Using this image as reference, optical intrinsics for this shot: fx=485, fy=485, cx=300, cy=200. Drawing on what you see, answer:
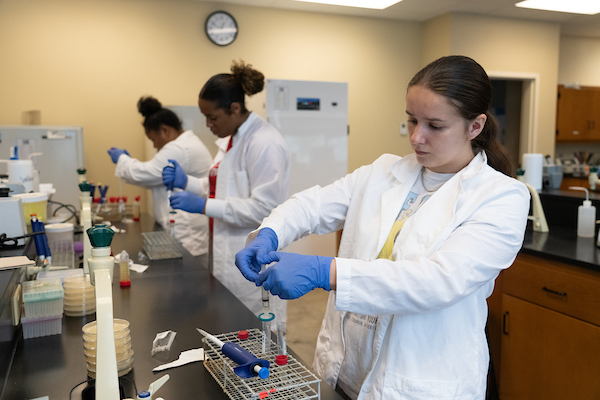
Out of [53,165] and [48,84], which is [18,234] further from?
[48,84]

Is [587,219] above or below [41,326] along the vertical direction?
above

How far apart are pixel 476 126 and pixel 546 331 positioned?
140cm

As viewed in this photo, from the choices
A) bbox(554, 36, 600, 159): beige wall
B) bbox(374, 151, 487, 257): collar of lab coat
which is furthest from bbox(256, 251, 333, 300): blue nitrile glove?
bbox(554, 36, 600, 159): beige wall

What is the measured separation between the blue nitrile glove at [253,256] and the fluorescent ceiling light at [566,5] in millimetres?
4630

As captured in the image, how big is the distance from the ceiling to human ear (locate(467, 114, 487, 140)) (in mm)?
3949

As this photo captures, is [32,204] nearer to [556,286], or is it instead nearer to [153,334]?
[153,334]

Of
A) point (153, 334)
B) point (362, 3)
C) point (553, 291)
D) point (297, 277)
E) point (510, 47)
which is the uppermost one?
point (362, 3)

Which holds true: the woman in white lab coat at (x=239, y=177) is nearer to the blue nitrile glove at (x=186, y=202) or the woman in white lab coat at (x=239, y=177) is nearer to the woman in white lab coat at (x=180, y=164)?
the blue nitrile glove at (x=186, y=202)

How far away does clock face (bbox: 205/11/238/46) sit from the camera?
4.70 metres

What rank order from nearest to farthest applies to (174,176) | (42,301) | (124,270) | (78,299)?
(42,301) → (78,299) → (124,270) → (174,176)

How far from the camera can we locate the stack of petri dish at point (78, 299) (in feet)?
4.76

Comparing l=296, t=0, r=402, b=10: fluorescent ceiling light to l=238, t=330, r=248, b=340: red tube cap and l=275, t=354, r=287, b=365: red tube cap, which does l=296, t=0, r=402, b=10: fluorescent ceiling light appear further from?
l=275, t=354, r=287, b=365: red tube cap

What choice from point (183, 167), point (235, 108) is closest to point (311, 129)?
point (183, 167)

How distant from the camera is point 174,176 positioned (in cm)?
261
